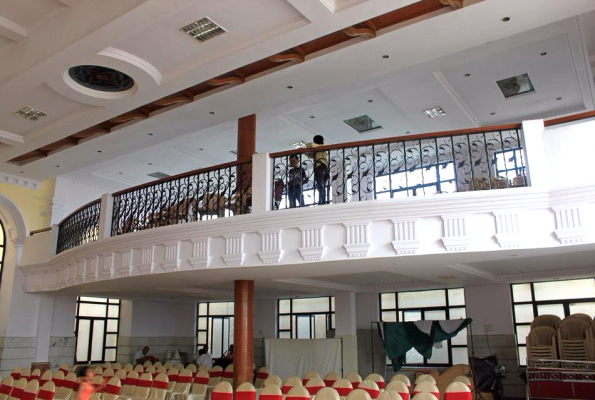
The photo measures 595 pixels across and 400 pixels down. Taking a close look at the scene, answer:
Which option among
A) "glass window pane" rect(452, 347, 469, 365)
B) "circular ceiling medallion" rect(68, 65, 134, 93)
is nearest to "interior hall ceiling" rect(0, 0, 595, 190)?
"circular ceiling medallion" rect(68, 65, 134, 93)

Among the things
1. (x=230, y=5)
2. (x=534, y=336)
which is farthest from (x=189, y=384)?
(x=230, y=5)

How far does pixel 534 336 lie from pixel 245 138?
21.2 feet

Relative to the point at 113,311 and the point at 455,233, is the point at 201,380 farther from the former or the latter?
the point at 113,311

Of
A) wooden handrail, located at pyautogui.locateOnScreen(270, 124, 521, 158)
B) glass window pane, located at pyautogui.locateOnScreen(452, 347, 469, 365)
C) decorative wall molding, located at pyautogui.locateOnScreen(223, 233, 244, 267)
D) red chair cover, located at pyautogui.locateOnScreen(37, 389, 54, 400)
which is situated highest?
wooden handrail, located at pyautogui.locateOnScreen(270, 124, 521, 158)

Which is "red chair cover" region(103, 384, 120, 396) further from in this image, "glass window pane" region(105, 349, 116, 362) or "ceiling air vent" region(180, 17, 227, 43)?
"glass window pane" region(105, 349, 116, 362)

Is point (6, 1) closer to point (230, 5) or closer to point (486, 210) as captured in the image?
point (230, 5)

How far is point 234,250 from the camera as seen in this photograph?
805cm

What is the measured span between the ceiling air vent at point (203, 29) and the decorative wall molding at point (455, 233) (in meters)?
4.16

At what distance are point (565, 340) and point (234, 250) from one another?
577 cm

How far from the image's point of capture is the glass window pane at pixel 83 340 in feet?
54.6

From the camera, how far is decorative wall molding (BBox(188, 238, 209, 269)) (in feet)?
27.1

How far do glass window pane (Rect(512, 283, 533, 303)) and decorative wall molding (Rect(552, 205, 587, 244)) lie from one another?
6198 millimetres

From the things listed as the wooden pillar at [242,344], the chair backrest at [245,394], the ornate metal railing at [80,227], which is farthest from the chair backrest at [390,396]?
the ornate metal railing at [80,227]

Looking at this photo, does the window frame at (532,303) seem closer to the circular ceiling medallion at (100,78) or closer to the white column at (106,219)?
the white column at (106,219)
